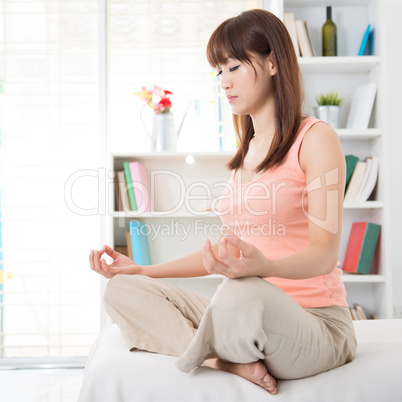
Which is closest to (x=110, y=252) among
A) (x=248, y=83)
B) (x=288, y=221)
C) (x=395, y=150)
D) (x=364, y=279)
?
(x=288, y=221)

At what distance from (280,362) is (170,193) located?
2100mm

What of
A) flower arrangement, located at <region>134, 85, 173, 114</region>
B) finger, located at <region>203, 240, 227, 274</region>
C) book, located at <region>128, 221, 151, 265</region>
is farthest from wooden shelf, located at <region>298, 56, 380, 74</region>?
finger, located at <region>203, 240, 227, 274</region>

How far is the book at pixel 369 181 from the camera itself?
271 centimetres

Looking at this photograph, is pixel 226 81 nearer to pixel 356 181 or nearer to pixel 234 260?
pixel 234 260

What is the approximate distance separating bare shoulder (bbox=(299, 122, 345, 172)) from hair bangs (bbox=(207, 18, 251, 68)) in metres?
0.28

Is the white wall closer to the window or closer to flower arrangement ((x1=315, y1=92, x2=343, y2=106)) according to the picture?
flower arrangement ((x1=315, y1=92, x2=343, y2=106))

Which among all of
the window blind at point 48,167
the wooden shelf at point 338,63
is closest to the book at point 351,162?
the wooden shelf at point 338,63

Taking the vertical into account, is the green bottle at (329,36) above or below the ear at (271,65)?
above

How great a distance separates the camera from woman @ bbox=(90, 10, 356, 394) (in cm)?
101

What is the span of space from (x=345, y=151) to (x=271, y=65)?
5.25ft

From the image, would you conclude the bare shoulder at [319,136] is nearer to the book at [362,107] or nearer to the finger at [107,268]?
the finger at [107,268]

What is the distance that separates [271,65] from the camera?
55.9 inches

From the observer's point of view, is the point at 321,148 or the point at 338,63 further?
the point at 338,63

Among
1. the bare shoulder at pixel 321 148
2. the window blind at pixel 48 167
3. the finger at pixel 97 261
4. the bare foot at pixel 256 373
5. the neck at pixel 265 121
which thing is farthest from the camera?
the window blind at pixel 48 167
